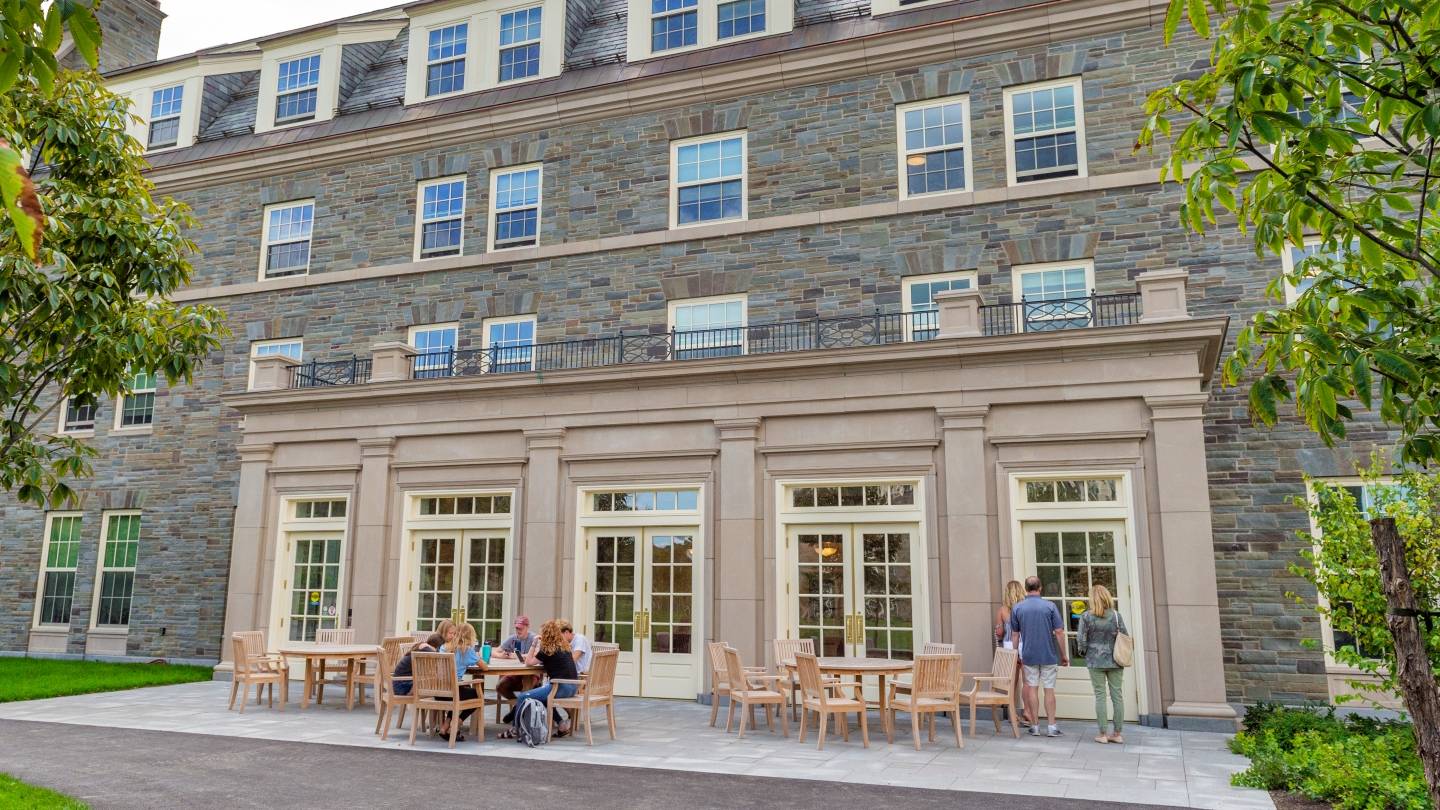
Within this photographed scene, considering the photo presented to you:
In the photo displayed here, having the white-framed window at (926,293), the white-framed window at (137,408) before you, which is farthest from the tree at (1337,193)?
the white-framed window at (137,408)

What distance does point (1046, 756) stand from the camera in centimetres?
1059

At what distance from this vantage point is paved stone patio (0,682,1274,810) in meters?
9.10

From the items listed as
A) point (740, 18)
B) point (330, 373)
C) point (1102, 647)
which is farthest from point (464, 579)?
point (740, 18)

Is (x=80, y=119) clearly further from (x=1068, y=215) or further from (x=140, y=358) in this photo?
(x=1068, y=215)

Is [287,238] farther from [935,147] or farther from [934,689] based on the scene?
[934,689]

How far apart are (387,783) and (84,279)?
4.97 m

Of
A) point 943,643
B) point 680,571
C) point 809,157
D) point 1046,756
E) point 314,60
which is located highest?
point 314,60

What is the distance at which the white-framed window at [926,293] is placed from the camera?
629 inches

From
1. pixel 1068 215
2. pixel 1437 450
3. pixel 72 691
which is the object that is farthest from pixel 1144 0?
pixel 72 691

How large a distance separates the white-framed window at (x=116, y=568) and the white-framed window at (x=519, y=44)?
1255 cm

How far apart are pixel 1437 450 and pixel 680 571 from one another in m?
11.6

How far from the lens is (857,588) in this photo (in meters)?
14.4

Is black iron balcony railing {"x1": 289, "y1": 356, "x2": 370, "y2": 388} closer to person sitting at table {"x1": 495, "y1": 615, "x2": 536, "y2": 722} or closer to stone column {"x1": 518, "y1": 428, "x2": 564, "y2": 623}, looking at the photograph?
stone column {"x1": 518, "y1": 428, "x2": 564, "y2": 623}

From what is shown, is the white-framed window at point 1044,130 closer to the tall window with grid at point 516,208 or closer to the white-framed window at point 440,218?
the tall window with grid at point 516,208
